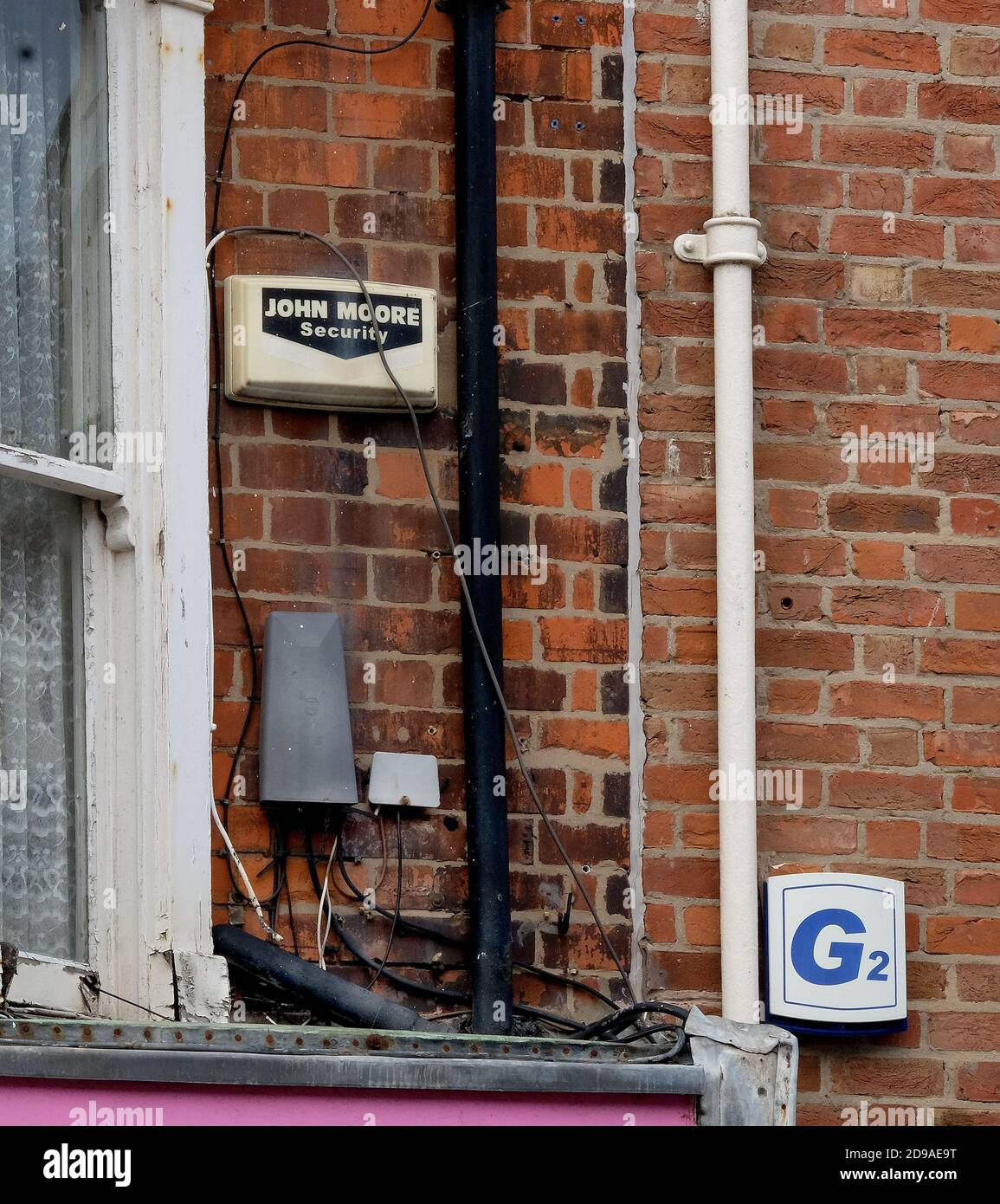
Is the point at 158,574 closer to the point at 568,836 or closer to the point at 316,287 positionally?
the point at 316,287

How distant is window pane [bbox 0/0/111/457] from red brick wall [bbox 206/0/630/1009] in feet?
1.13

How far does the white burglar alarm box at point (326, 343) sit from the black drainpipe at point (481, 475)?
0.10m

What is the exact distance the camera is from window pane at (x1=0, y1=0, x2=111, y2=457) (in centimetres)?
363

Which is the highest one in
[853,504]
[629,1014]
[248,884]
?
[853,504]

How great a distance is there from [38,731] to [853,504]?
1.77 meters

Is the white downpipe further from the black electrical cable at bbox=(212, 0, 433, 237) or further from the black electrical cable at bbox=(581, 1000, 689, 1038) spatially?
the black electrical cable at bbox=(212, 0, 433, 237)

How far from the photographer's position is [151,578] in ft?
12.2

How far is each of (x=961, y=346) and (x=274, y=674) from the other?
5.45 ft

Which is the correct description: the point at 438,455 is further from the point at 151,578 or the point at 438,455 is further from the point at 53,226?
the point at 53,226

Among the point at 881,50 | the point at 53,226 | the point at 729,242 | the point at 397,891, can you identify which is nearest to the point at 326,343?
the point at 53,226

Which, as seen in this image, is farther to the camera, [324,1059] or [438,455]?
[438,455]

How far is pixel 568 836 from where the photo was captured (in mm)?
4094
